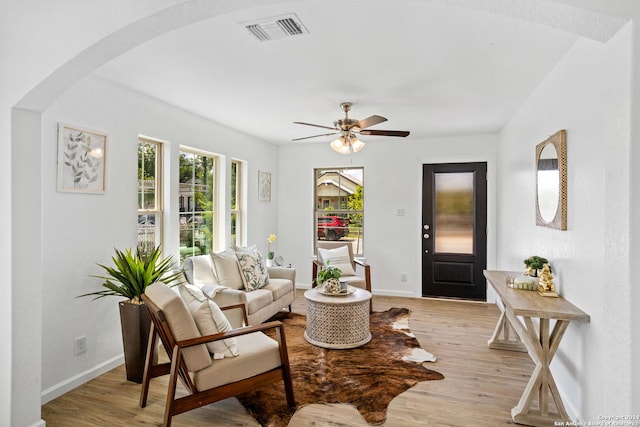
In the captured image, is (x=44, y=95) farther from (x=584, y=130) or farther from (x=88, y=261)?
(x=584, y=130)

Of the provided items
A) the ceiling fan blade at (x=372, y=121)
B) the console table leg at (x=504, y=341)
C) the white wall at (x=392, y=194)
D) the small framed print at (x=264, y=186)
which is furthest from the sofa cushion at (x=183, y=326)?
the white wall at (x=392, y=194)

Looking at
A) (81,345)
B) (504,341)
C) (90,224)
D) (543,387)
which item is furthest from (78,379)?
(504,341)

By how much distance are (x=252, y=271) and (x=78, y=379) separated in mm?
1885

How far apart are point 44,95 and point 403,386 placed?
3.05 meters

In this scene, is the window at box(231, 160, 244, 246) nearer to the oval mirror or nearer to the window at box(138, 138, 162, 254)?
the window at box(138, 138, 162, 254)

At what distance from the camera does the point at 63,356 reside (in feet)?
9.27

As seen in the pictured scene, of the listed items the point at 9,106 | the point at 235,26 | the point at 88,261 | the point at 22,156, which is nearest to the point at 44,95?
the point at 9,106

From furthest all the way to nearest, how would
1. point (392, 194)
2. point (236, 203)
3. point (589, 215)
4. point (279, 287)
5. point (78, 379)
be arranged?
1. point (392, 194)
2. point (236, 203)
3. point (279, 287)
4. point (78, 379)
5. point (589, 215)

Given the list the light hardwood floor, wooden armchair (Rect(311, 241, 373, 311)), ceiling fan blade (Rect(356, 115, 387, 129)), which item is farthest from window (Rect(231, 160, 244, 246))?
the light hardwood floor

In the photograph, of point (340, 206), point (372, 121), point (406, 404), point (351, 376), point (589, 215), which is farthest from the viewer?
point (340, 206)

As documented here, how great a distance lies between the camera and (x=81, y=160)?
9.78ft

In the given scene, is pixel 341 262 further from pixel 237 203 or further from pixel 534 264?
pixel 534 264

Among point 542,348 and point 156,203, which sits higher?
point 156,203

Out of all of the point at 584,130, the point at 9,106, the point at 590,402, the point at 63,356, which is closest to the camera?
the point at 9,106
